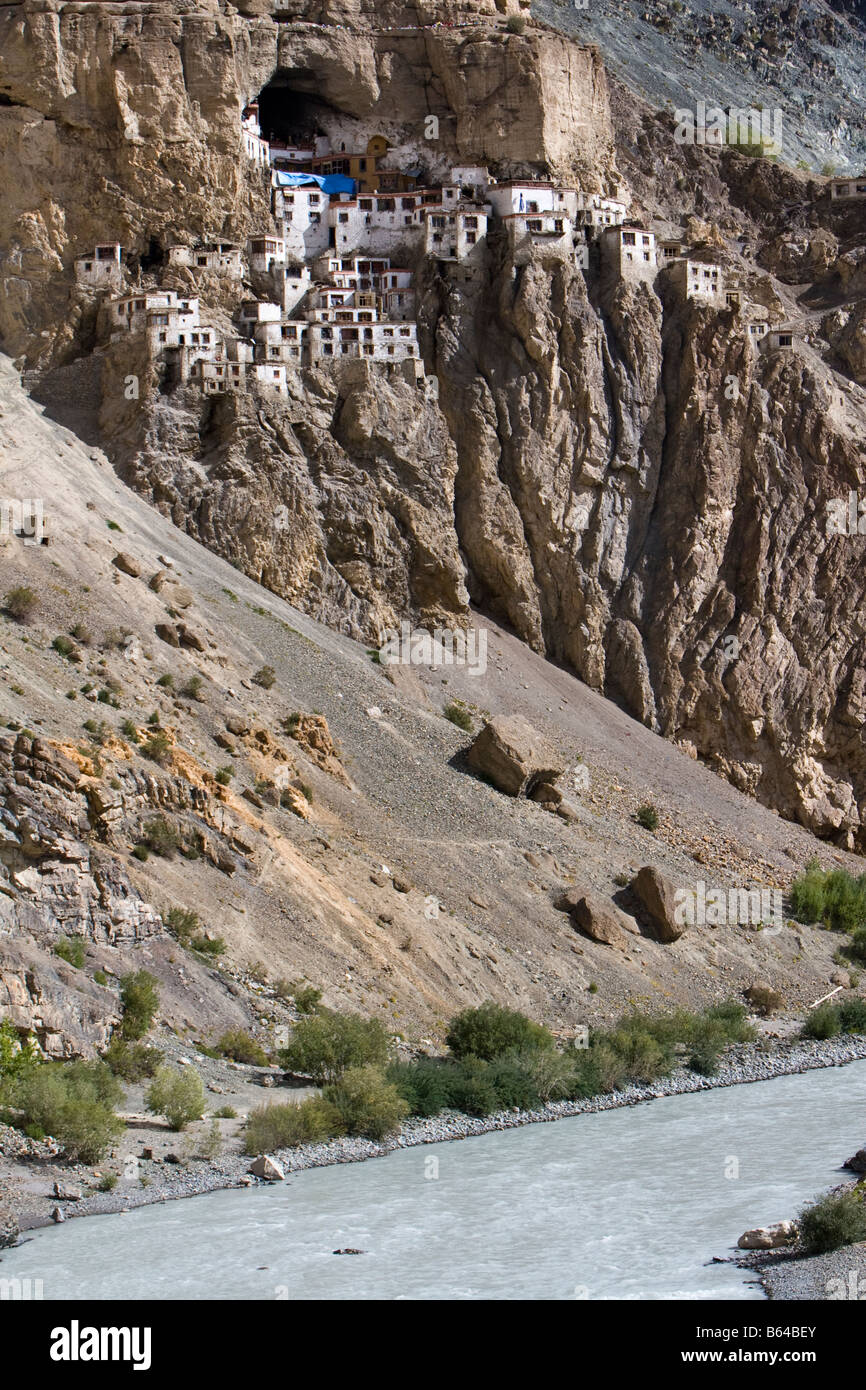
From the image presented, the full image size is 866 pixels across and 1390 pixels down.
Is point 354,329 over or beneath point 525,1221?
over


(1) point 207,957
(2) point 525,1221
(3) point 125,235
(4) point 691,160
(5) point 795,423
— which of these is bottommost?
(2) point 525,1221

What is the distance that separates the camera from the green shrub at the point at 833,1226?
24.9m

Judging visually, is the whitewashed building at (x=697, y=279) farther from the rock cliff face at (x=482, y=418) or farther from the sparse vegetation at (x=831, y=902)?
the sparse vegetation at (x=831, y=902)

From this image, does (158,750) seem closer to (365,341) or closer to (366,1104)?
(366,1104)

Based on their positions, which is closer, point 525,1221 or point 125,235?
point 525,1221

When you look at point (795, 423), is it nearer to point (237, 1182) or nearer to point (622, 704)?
point (622, 704)

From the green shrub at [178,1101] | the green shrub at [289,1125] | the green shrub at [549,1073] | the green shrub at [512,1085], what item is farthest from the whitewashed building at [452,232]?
the green shrub at [178,1101]

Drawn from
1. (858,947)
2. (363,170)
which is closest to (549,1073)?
(858,947)

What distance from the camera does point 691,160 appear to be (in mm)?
67500

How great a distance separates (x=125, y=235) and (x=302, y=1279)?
118 ft

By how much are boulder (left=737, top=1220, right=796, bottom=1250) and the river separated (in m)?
0.38

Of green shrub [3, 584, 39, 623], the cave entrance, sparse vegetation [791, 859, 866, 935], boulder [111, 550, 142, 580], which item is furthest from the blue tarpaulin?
sparse vegetation [791, 859, 866, 935]

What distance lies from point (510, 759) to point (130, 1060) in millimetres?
16881

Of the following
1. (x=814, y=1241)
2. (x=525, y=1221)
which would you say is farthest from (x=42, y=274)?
(x=814, y=1241)
